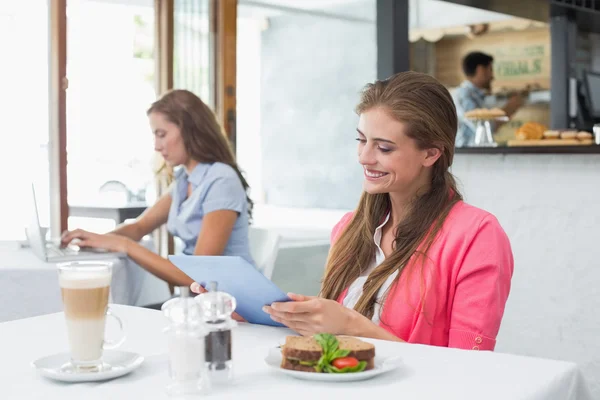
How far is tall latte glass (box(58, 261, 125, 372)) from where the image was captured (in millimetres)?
1142

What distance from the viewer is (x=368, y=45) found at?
10.7m

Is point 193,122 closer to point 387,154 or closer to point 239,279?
point 387,154

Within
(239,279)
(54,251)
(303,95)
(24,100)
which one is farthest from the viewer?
(303,95)

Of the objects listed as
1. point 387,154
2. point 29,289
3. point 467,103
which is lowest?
point 29,289

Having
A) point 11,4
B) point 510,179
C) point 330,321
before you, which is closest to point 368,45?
point 11,4

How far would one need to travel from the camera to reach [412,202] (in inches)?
71.1

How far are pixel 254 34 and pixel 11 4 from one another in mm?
7632

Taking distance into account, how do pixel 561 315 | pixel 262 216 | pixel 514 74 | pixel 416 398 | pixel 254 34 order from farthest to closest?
pixel 254 34
pixel 262 216
pixel 514 74
pixel 561 315
pixel 416 398

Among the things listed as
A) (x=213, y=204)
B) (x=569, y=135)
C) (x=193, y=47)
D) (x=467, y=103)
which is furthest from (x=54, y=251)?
(x=467, y=103)

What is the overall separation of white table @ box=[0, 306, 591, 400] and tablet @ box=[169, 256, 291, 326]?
0.09 meters

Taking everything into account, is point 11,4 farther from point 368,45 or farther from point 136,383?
point 368,45

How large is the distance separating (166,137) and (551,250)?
1.73m

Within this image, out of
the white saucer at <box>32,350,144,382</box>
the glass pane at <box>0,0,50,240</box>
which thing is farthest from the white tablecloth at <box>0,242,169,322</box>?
the glass pane at <box>0,0,50,240</box>

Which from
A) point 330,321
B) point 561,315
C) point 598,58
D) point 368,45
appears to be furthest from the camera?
point 368,45
